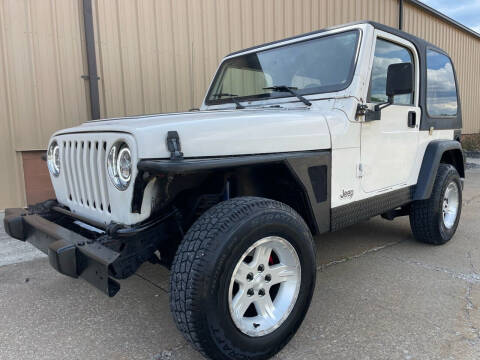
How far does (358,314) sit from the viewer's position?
100 inches

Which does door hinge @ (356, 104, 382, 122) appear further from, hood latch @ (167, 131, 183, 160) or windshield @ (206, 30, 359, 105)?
hood latch @ (167, 131, 183, 160)

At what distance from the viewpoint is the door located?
292 centimetres

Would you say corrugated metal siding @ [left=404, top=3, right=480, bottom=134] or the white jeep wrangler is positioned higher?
corrugated metal siding @ [left=404, top=3, right=480, bottom=134]

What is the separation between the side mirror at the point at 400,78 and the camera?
8.84ft

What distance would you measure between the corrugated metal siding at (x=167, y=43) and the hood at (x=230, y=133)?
10.8 ft

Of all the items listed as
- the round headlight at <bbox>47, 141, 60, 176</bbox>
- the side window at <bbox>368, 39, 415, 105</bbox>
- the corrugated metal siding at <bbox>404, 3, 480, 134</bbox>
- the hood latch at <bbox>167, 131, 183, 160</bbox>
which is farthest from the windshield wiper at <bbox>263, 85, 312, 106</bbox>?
the corrugated metal siding at <bbox>404, 3, 480, 134</bbox>

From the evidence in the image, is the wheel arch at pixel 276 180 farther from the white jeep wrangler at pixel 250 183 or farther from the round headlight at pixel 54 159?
the round headlight at pixel 54 159

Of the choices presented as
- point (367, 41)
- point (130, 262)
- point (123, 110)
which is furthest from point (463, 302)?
point (123, 110)

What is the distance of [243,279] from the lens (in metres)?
2.00

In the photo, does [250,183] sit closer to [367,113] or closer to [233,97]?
[367,113]

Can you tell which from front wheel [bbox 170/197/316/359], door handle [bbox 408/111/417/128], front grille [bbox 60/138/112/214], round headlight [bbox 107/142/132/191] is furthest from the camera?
door handle [bbox 408/111/417/128]

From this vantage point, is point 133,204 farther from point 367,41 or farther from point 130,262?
point 367,41

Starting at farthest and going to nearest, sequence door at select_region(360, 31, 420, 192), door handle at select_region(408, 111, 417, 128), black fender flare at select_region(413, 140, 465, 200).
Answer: black fender flare at select_region(413, 140, 465, 200) → door handle at select_region(408, 111, 417, 128) → door at select_region(360, 31, 420, 192)

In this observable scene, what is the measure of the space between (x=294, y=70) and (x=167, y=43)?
325 centimetres
